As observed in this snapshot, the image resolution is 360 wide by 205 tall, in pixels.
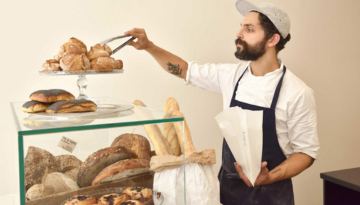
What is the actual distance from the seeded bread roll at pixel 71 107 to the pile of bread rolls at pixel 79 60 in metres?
0.09

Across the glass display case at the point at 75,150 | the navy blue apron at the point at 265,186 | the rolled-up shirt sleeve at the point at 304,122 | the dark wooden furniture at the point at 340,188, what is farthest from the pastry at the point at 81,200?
the dark wooden furniture at the point at 340,188

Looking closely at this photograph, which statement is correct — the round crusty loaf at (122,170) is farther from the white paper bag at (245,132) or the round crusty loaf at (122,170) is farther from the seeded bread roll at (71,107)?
the white paper bag at (245,132)

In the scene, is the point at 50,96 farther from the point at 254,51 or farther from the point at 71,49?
the point at 254,51

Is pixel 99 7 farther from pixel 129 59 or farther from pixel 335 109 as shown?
pixel 335 109

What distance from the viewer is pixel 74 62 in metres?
0.87

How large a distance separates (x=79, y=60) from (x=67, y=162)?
28 cm

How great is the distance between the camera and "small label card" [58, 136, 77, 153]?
70cm

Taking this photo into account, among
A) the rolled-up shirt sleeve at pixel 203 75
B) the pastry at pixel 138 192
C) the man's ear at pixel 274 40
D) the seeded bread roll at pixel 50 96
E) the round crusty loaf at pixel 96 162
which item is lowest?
the pastry at pixel 138 192

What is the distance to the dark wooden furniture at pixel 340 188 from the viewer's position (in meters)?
1.81

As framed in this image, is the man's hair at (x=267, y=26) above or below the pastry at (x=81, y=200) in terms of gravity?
above

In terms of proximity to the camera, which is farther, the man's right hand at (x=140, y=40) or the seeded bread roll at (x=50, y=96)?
the man's right hand at (x=140, y=40)

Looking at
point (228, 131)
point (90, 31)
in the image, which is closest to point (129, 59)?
point (90, 31)

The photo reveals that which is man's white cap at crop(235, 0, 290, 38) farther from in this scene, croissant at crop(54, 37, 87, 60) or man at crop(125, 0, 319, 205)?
croissant at crop(54, 37, 87, 60)

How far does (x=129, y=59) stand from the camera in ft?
6.48
